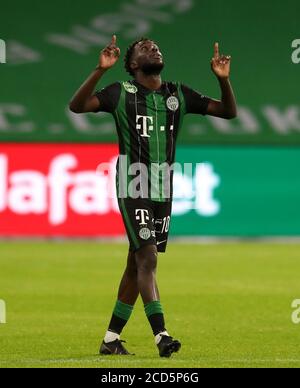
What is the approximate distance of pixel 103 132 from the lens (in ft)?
66.2

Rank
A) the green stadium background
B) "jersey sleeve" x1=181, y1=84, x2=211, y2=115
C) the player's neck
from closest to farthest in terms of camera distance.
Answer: the player's neck
"jersey sleeve" x1=181, y1=84, x2=211, y2=115
the green stadium background

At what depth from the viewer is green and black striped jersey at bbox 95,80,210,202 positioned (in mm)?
7754

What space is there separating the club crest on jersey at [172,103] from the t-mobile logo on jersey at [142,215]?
2.34ft

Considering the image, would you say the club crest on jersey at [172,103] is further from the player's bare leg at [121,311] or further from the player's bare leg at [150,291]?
the player's bare leg at [121,311]

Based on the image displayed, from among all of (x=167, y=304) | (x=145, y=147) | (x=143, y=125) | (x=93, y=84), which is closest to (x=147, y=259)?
(x=145, y=147)

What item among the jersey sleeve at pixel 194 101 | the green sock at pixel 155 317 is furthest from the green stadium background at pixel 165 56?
the green sock at pixel 155 317

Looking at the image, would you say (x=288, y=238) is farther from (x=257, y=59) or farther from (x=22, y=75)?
(x=22, y=75)

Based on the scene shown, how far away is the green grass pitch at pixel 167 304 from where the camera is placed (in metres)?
7.89

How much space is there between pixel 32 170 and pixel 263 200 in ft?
12.3

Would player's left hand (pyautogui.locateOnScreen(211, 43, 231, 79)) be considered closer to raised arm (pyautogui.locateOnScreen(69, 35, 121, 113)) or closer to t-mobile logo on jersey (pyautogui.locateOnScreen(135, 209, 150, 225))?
raised arm (pyautogui.locateOnScreen(69, 35, 121, 113))

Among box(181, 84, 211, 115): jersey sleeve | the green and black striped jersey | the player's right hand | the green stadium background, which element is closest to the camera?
the player's right hand

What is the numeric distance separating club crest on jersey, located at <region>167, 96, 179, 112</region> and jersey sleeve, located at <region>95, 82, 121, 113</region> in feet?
1.14

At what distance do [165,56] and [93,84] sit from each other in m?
13.5

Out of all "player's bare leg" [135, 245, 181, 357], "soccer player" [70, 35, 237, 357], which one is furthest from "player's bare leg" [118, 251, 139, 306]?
"player's bare leg" [135, 245, 181, 357]
